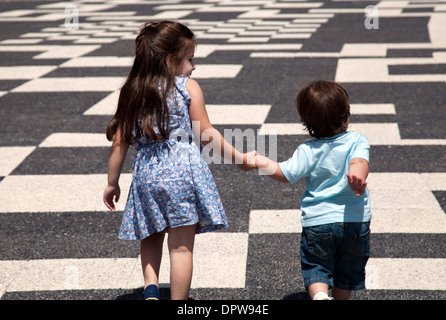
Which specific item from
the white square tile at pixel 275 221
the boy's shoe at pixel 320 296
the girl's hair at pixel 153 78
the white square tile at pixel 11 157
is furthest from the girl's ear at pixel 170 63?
the white square tile at pixel 11 157

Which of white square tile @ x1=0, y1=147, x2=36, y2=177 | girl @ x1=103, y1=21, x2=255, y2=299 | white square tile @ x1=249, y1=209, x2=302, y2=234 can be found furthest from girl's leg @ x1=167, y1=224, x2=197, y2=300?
white square tile @ x1=0, y1=147, x2=36, y2=177

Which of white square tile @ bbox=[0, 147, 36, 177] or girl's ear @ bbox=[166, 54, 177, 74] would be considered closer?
girl's ear @ bbox=[166, 54, 177, 74]

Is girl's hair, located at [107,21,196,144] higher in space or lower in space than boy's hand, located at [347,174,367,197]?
higher

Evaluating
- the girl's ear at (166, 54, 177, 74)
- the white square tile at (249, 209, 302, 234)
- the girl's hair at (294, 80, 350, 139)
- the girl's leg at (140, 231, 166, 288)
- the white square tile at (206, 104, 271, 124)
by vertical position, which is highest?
the girl's ear at (166, 54, 177, 74)

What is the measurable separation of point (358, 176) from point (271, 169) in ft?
1.21

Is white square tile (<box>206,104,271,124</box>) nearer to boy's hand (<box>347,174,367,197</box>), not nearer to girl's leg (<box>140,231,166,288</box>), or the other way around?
girl's leg (<box>140,231,166,288</box>)

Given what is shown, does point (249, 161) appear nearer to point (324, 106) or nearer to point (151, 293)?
point (324, 106)

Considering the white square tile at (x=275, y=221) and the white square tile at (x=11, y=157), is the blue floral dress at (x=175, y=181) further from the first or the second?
the white square tile at (x=11, y=157)

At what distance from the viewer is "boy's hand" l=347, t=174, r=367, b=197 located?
2531mm

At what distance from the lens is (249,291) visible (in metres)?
3.28

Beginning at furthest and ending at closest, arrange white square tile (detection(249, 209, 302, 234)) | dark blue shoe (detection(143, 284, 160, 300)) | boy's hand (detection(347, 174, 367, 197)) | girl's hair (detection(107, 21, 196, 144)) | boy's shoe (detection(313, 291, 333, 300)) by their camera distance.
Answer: white square tile (detection(249, 209, 302, 234))
dark blue shoe (detection(143, 284, 160, 300))
girl's hair (detection(107, 21, 196, 144))
boy's shoe (detection(313, 291, 333, 300))
boy's hand (detection(347, 174, 367, 197))

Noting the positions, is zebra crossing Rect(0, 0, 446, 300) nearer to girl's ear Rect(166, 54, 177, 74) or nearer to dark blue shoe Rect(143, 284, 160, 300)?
dark blue shoe Rect(143, 284, 160, 300)

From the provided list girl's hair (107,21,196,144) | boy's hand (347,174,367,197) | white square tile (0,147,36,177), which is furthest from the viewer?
white square tile (0,147,36,177)
